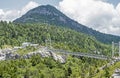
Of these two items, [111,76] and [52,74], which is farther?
[52,74]

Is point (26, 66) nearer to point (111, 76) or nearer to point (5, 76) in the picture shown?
point (5, 76)

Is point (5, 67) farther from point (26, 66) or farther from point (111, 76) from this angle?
point (111, 76)

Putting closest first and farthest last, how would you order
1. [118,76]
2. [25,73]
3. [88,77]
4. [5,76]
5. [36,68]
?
[118,76] < [88,77] < [5,76] < [25,73] < [36,68]

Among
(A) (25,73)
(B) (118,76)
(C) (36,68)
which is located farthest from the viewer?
(C) (36,68)

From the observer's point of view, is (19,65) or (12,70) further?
(19,65)

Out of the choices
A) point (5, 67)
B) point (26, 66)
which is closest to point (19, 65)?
point (26, 66)

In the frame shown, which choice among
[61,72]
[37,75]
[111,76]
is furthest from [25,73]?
[111,76]

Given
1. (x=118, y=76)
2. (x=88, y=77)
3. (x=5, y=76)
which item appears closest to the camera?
(x=118, y=76)

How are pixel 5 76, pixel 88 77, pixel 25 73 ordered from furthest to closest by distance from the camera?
1. pixel 25 73
2. pixel 5 76
3. pixel 88 77
